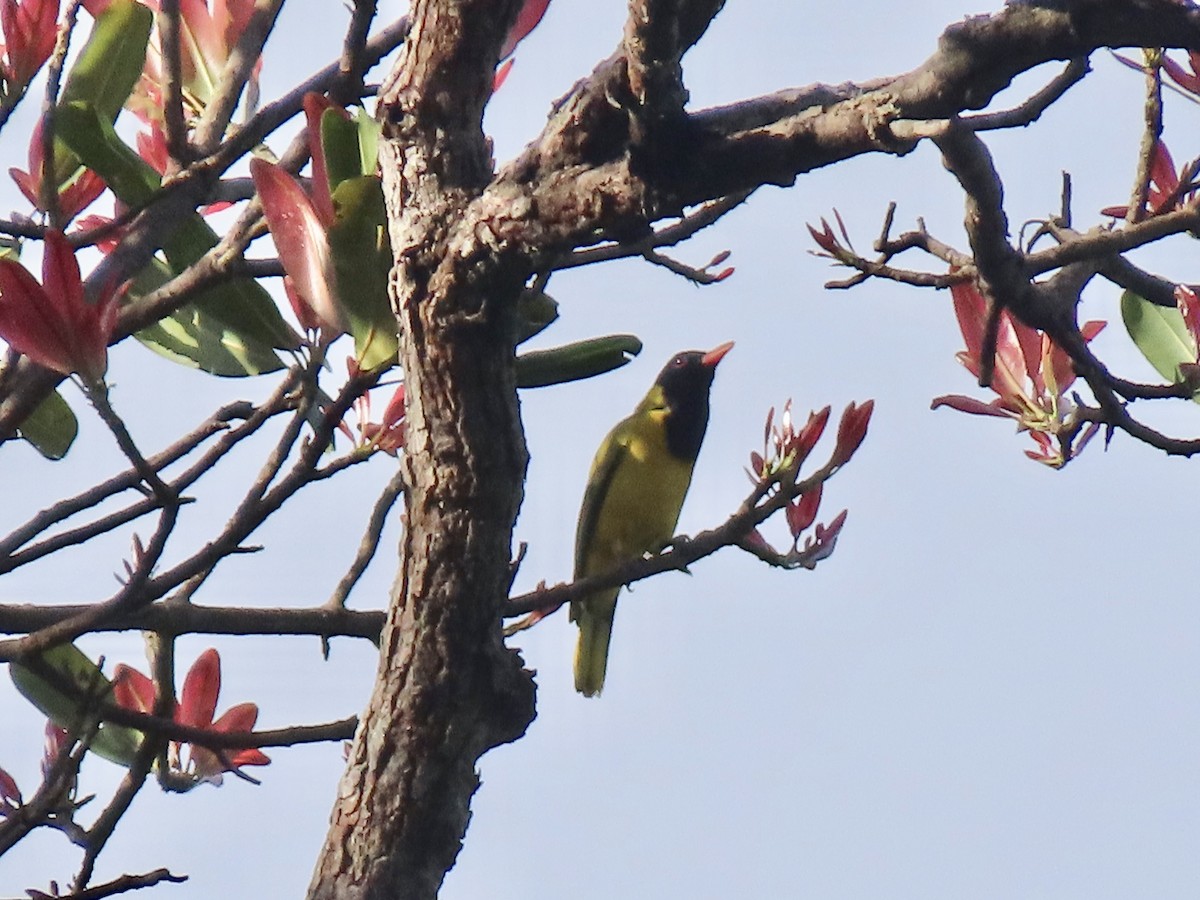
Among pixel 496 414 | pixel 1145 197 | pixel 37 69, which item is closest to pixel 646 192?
pixel 496 414

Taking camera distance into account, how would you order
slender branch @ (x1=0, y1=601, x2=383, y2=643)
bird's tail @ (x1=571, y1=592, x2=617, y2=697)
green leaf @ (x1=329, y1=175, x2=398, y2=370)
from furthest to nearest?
bird's tail @ (x1=571, y1=592, x2=617, y2=697) < slender branch @ (x1=0, y1=601, x2=383, y2=643) < green leaf @ (x1=329, y1=175, x2=398, y2=370)

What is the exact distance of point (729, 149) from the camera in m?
1.37

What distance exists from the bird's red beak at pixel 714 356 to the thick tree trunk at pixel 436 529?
3.58m

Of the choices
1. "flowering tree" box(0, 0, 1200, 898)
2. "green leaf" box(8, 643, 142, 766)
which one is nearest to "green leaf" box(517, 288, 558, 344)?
"flowering tree" box(0, 0, 1200, 898)

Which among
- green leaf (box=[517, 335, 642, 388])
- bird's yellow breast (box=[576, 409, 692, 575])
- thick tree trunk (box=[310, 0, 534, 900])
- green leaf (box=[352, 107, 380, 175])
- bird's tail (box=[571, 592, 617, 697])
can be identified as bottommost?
thick tree trunk (box=[310, 0, 534, 900])

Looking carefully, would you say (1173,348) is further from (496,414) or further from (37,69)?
(37,69)

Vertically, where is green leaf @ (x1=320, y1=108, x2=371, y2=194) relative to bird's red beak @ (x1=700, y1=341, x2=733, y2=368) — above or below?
below

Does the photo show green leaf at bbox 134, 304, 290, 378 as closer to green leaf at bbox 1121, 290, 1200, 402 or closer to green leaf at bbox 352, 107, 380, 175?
green leaf at bbox 352, 107, 380, 175

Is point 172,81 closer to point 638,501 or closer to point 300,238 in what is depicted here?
point 300,238

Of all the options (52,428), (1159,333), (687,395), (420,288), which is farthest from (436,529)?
(687,395)

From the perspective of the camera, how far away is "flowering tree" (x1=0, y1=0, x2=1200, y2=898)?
138 cm

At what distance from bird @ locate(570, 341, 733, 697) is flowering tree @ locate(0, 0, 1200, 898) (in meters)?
2.75

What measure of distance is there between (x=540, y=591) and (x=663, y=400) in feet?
10.6

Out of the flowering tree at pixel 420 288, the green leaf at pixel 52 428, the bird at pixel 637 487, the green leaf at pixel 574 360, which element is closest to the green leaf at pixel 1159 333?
the flowering tree at pixel 420 288
